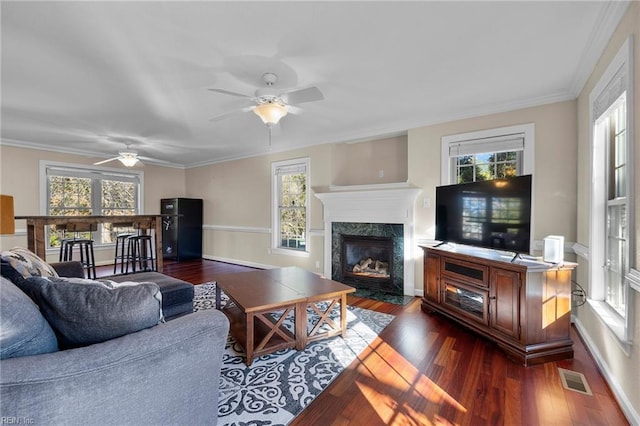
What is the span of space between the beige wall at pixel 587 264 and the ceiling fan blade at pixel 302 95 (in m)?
1.91

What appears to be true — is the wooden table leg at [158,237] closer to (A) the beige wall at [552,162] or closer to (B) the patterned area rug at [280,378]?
(B) the patterned area rug at [280,378]

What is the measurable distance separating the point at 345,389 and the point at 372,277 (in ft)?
7.97

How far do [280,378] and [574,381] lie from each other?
2026mm

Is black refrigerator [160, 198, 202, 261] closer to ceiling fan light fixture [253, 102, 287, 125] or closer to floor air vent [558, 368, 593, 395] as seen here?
ceiling fan light fixture [253, 102, 287, 125]

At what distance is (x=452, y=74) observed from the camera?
2.55 metres

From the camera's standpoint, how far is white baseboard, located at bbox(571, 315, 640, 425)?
1543mm

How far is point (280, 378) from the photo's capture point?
1952 millimetres

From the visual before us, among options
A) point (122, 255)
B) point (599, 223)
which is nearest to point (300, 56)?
point (599, 223)

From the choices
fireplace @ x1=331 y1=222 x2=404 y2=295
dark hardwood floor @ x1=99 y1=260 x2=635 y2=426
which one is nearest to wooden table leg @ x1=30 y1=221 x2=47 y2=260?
dark hardwood floor @ x1=99 y1=260 x2=635 y2=426

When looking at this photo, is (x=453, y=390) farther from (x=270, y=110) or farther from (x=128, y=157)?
(x=128, y=157)

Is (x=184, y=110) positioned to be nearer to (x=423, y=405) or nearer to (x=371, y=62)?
(x=371, y=62)

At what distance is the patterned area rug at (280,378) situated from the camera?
1.63m

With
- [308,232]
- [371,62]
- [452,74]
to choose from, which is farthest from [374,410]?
[308,232]

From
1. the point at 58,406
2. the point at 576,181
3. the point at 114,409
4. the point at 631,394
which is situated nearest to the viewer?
the point at 58,406
